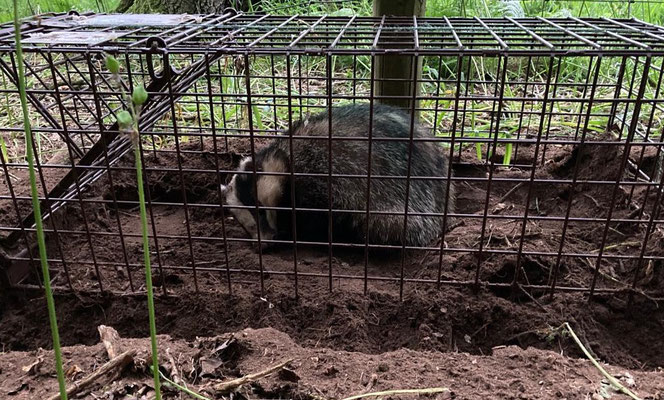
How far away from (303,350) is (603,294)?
1.29 meters

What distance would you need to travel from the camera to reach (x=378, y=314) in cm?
226

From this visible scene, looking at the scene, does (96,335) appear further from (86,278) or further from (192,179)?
(192,179)

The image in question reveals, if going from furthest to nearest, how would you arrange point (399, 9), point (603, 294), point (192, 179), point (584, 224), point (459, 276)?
point (192, 179), point (399, 9), point (584, 224), point (459, 276), point (603, 294)

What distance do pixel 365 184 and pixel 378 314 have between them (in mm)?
802

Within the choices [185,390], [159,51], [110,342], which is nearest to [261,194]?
[159,51]

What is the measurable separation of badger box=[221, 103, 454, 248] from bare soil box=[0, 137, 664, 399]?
12cm

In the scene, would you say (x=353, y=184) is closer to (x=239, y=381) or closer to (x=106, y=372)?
(x=239, y=381)

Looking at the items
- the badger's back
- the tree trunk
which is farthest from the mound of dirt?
the tree trunk

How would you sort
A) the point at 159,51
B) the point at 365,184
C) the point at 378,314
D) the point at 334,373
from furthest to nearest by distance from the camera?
the point at 365,184
the point at 378,314
the point at 159,51
the point at 334,373

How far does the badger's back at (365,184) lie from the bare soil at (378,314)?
130 mm

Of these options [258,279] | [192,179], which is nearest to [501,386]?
[258,279]

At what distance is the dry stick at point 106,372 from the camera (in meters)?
1.52

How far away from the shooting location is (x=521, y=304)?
229 cm

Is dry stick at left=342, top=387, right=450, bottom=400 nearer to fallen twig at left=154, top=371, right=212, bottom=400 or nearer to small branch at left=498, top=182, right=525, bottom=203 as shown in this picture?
fallen twig at left=154, top=371, right=212, bottom=400
